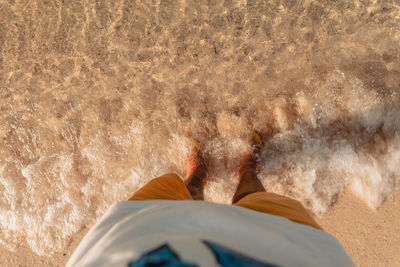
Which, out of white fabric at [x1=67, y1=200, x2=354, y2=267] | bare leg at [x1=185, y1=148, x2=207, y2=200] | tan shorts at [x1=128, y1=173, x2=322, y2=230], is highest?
white fabric at [x1=67, y1=200, x2=354, y2=267]

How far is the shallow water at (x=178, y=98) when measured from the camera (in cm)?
203

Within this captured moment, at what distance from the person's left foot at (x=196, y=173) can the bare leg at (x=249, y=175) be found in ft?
Answer: 0.84


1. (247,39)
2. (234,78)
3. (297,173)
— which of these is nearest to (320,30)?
(247,39)

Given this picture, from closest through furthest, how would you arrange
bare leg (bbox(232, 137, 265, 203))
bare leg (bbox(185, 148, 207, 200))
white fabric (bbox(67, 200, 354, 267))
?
white fabric (bbox(67, 200, 354, 267)) → bare leg (bbox(232, 137, 265, 203)) → bare leg (bbox(185, 148, 207, 200))

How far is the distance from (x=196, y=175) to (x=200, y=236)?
1.18 meters

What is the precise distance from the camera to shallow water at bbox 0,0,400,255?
203 cm

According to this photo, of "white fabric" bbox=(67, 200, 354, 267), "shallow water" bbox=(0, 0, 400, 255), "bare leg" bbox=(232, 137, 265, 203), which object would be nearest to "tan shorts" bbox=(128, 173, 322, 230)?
"white fabric" bbox=(67, 200, 354, 267)

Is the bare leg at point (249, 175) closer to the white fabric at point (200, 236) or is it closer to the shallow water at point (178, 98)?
the shallow water at point (178, 98)

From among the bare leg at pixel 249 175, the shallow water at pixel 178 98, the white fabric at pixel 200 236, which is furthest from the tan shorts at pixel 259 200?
the shallow water at pixel 178 98

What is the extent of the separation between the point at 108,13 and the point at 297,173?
182 centimetres

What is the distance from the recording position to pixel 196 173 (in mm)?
2018

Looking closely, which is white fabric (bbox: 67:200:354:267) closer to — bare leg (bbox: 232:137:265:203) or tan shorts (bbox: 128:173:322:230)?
tan shorts (bbox: 128:173:322:230)

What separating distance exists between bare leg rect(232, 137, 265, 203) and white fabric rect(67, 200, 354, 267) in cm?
69

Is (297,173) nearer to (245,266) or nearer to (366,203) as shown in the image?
(366,203)
